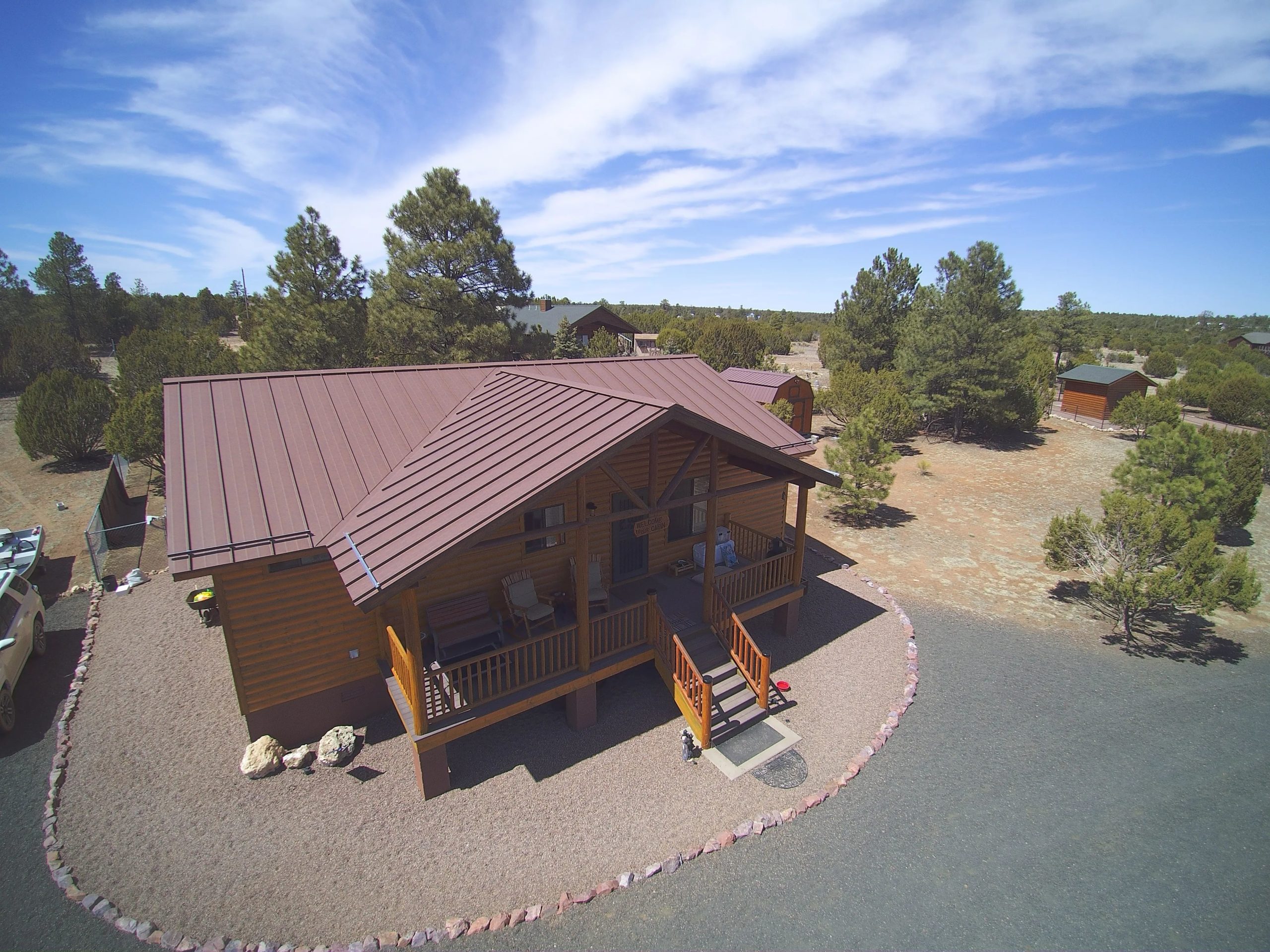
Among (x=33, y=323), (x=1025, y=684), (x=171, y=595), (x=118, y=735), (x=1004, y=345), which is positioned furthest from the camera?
(x=33, y=323)

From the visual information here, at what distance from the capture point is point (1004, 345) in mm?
28156

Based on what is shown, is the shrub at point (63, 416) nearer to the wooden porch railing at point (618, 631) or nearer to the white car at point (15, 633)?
the white car at point (15, 633)

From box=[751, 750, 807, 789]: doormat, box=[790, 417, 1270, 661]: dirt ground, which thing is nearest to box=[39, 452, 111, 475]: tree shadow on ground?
box=[790, 417, 1270, 661]: dirt ground

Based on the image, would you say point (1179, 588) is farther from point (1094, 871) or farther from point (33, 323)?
point (33, 323)

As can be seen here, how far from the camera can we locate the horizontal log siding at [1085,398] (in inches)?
1313

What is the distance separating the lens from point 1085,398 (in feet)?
113

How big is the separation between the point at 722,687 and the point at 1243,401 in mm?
42367

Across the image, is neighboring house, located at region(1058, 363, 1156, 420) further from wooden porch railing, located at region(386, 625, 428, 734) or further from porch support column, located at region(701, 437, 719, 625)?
wooden porch railing, located at region(386, 625, 428, 734)

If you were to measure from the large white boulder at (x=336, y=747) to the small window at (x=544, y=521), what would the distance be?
392 cm

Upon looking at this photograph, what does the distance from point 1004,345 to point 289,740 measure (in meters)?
32.3

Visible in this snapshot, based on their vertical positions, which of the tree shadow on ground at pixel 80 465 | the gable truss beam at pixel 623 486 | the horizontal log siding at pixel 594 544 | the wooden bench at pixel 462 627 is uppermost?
the gable truss beam at pixel 623 486

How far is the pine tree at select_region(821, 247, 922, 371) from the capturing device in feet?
119

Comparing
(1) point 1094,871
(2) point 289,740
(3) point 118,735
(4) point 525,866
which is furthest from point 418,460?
(1) point 1094,871

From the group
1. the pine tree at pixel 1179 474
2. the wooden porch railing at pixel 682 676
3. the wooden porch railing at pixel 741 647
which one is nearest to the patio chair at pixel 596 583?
the wooden porch railing at pixel 682 676
